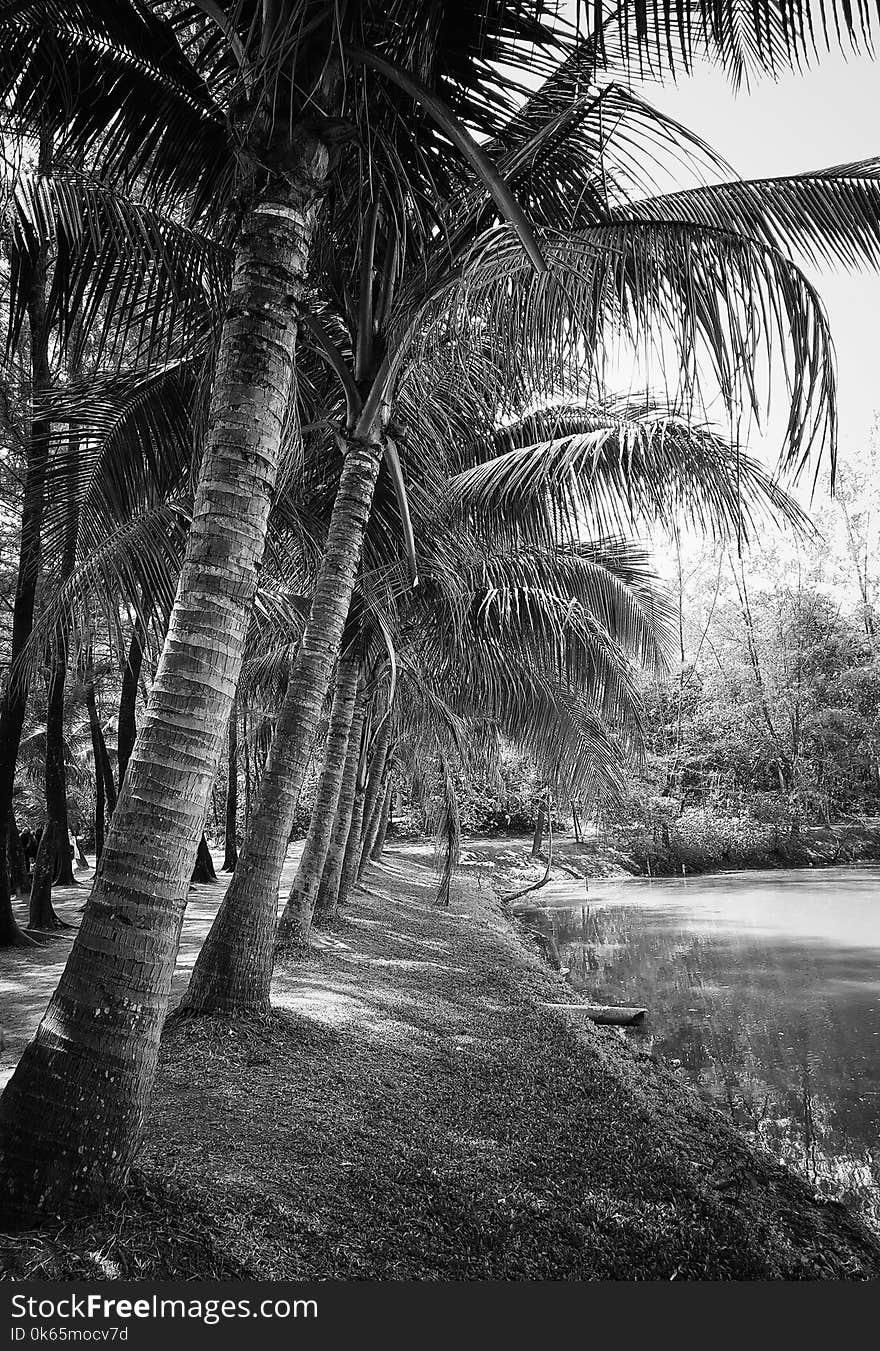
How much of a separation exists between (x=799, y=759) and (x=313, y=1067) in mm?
33552

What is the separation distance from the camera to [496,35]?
399cm

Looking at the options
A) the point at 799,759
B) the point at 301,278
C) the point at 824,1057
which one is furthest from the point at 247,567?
the point at 799,759

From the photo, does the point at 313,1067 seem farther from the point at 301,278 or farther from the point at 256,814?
the point at 301,278

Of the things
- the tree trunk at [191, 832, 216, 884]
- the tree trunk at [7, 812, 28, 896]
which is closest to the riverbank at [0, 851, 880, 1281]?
the tree trunk at [7, 812, 28, 896]

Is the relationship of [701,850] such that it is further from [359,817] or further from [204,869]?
[204,869]

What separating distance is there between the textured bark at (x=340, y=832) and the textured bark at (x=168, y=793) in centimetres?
743

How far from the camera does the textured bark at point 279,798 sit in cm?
531

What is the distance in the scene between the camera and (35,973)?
8039 mm

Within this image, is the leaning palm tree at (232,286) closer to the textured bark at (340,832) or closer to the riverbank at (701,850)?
the textured bark at (340,832)

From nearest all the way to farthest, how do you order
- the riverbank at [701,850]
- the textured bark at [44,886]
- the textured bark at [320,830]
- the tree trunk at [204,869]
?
the textured bark at [320,830], the textured bark at [44,886], the tree trunk at [204,869], the riverbank at [701,850]

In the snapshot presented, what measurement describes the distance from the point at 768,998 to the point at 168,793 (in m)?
9.93

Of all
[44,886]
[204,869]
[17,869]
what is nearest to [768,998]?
[44,886]

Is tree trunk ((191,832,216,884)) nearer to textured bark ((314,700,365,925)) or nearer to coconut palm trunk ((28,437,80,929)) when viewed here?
coconut palm trunk ((28,437,80,929))

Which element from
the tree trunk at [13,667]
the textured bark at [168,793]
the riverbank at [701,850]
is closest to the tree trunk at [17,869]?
the tree trunk at [13,667]
